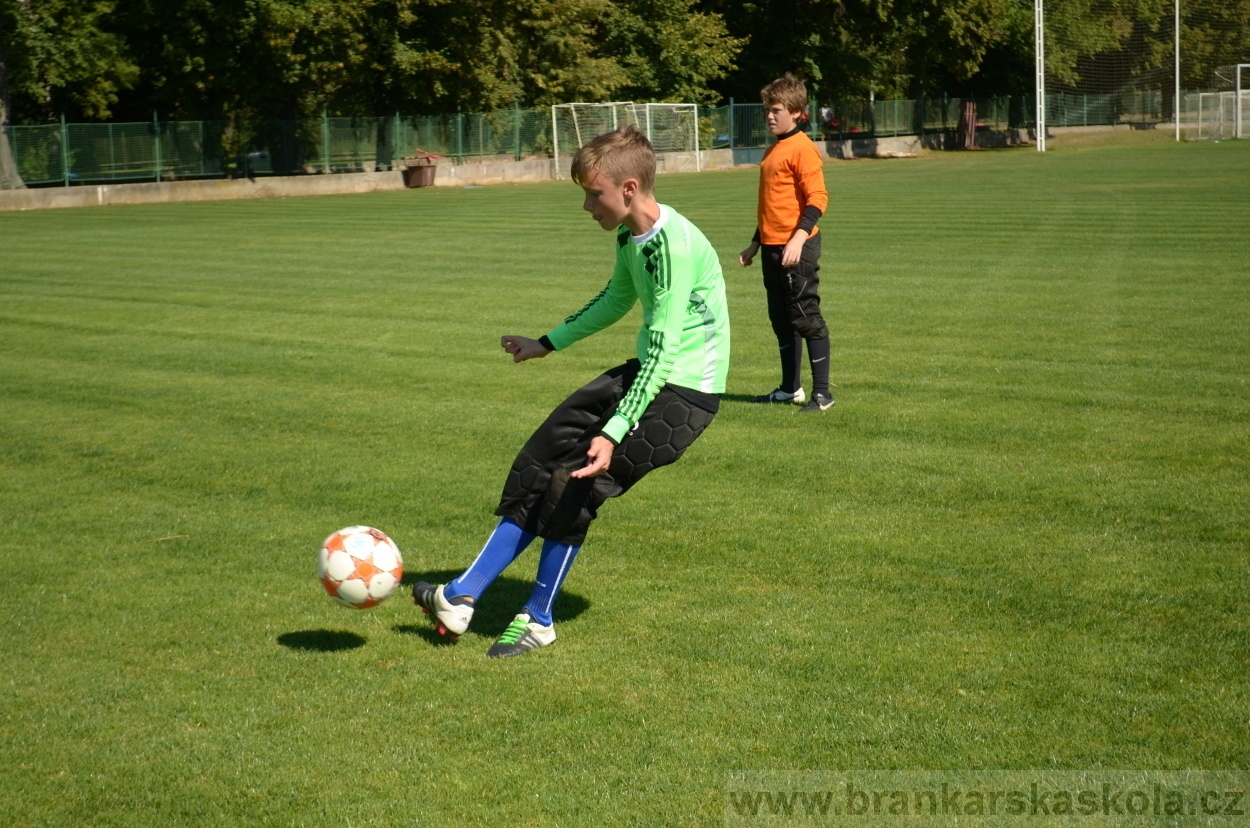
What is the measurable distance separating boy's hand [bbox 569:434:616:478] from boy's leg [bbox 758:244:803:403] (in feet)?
15.2

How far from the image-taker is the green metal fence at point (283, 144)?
3631 cm

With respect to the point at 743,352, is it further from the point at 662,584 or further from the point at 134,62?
the point at 134,62

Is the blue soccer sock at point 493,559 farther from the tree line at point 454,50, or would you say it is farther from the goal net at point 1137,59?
the goal net at point 1137,59

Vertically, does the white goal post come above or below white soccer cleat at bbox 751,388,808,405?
above

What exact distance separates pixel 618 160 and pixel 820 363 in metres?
4.52

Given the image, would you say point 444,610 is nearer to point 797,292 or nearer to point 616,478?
point 616,478

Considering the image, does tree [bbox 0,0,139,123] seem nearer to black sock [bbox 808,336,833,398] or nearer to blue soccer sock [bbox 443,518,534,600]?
black sock [bbox 808,336,833,398]

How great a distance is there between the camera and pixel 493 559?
5.02m

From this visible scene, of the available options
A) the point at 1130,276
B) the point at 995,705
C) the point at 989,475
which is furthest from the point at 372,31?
the point at 995,705

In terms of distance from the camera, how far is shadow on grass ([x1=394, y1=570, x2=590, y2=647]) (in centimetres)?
516

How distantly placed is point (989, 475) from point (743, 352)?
4241mm

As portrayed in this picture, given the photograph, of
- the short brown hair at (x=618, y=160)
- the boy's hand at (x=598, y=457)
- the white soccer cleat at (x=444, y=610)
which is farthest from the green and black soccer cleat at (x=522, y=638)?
the short brown hair at (x=618, y=160)

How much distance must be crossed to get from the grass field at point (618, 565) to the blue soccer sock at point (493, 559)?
0.24 metres

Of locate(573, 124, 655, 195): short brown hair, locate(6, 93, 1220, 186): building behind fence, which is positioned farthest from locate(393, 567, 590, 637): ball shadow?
locate(6, 93, 1220, 186): building behind fence
